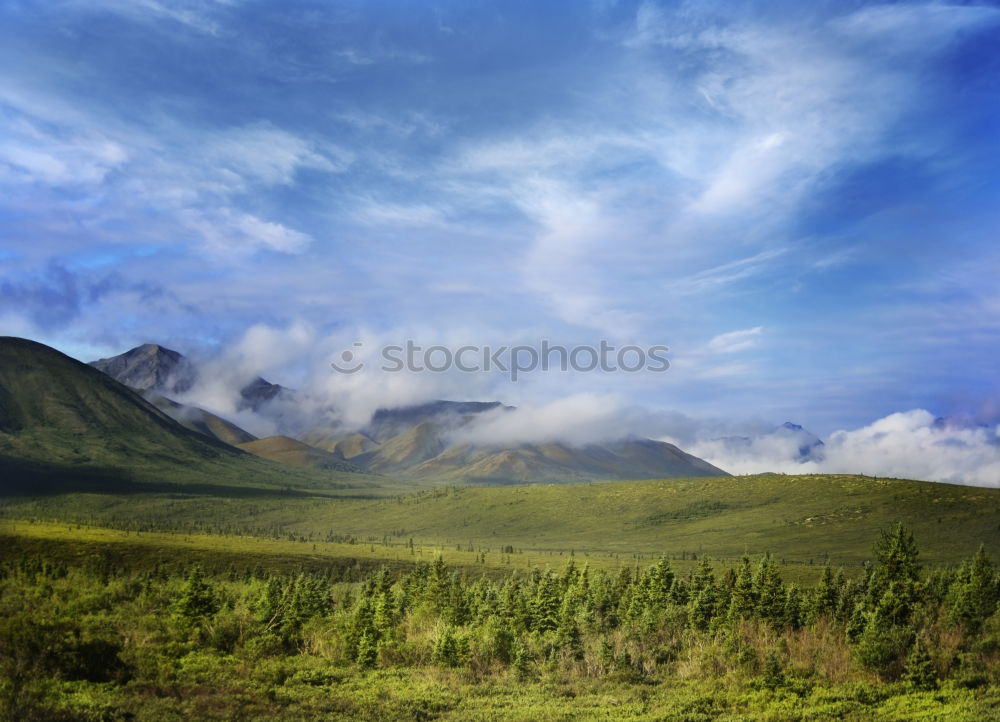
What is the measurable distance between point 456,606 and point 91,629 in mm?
23969

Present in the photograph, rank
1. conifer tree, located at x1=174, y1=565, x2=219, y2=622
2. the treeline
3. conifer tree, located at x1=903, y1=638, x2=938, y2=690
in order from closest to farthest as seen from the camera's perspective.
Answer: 1. the treeline
2. conifer tree, located at x1=903, y1=638, x2=938, y2=690
3. conifer tree, located at x1=174, y1=565, x2=219, y2=622

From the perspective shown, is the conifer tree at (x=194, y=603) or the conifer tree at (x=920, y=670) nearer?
the conifer tree at (x=920, y=670)

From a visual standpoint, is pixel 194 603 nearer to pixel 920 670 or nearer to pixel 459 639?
pixel 459 639

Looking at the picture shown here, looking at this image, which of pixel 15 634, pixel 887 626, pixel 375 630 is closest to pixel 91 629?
pixel 15 634

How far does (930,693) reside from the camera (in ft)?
85.9

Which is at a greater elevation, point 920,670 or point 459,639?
point 920,670

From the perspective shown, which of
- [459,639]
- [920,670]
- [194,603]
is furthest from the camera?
[194,603]

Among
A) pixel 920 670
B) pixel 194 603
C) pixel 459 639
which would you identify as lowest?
pixel 459 639

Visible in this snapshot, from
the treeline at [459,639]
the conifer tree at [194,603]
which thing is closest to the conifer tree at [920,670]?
the treeline at [459,639]

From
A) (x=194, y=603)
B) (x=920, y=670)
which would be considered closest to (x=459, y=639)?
(x=194, y=603)

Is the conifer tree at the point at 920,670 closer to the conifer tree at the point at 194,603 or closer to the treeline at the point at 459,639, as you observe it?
the treeline at the point at 459,639

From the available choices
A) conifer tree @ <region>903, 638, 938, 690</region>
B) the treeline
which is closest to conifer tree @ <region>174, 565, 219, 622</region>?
the treeline

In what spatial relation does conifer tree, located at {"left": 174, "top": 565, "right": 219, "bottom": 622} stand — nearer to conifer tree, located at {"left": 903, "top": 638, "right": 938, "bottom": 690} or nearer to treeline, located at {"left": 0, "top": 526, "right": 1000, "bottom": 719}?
treeline, located at {"left": 0, "top": 526, "right": 1000, "bottom": 719}

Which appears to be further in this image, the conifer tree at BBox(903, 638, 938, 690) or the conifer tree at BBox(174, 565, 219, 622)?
the conifer tree at BBox(174, 565, 219, 622)
